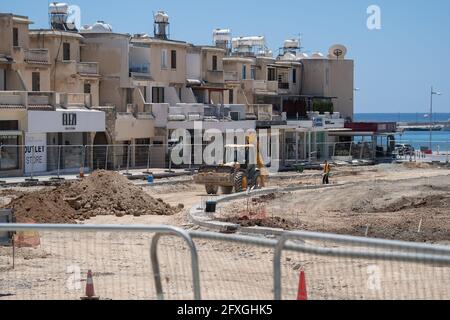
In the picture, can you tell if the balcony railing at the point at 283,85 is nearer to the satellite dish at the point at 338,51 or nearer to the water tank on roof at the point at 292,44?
the satellite dish at the point at 338,51

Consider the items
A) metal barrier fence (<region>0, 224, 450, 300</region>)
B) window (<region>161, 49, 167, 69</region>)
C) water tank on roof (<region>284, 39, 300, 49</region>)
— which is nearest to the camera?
metal barrier fence (<region>0, 224, 450, 300</region>)

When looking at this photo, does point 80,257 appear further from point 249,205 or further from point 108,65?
point 108,65

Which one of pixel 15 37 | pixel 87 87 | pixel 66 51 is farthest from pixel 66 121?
pixel 66 51

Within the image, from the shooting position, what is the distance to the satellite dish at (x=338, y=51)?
294ft

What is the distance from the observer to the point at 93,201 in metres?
33.3

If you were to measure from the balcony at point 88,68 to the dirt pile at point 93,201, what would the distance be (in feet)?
73.7

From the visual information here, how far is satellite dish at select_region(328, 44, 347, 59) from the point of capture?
3526 inches

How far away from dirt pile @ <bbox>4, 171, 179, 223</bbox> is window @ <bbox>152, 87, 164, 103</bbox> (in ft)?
96.0

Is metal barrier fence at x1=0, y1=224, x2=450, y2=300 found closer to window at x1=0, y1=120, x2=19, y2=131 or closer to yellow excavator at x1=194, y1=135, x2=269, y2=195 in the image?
yellow excavator at x1=194, y1=135, x2=269, y2=195

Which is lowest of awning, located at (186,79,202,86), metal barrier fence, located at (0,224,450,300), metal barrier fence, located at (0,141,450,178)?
metal barrier fence, located at (0,141,450,178)

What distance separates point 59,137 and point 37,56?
18.9 feet

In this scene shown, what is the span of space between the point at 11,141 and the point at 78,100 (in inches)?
294

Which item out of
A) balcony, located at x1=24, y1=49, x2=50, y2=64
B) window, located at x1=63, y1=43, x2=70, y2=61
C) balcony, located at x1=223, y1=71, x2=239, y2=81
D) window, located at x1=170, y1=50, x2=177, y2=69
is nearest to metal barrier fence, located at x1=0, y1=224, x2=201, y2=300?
balcony, located at x1=24, y1=49, x2=50, y2=64
